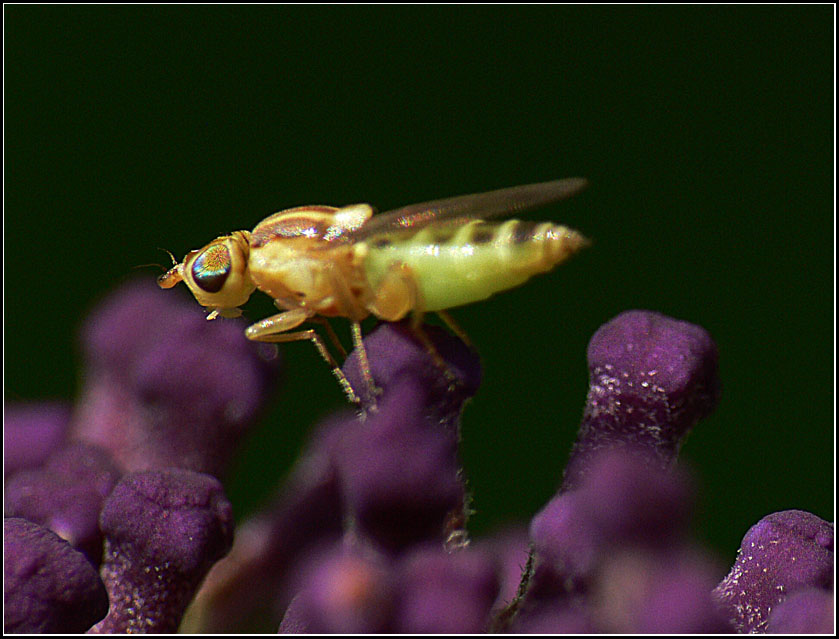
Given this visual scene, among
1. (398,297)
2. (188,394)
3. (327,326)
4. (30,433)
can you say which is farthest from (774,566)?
(30,433)

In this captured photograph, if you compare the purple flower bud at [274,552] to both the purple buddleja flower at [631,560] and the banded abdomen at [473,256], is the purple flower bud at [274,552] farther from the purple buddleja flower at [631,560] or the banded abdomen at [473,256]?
the purple buddleja flower at [631,560]

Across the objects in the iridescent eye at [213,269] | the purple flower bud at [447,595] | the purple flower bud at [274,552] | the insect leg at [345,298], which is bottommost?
the purple flower bud at [274,552]

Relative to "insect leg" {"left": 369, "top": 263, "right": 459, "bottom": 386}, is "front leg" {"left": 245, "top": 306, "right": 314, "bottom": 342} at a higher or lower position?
lower

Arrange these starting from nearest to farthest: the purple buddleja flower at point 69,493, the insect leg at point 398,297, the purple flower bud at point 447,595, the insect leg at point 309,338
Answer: the purple flower bud at point 447,595, the purple buddleja flower at point 69,493, the insect leg at point 398,297, the insect leg at point 309,338

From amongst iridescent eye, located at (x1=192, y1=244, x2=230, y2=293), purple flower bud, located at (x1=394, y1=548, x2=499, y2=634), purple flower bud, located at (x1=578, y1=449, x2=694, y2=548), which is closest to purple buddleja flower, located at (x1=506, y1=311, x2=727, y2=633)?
purple flower bud, located at (x1=578, y1=449, x2=694, y2=548)

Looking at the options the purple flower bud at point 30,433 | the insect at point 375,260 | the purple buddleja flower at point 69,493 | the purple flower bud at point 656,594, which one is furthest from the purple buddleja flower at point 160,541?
the purple flower bud at point 656,594

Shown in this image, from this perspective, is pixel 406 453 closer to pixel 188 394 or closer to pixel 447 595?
pixel 447 595

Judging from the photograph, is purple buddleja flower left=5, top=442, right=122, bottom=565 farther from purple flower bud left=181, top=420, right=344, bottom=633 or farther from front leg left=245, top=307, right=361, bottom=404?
front leg left=245, top=307, right=361, bottom=404
